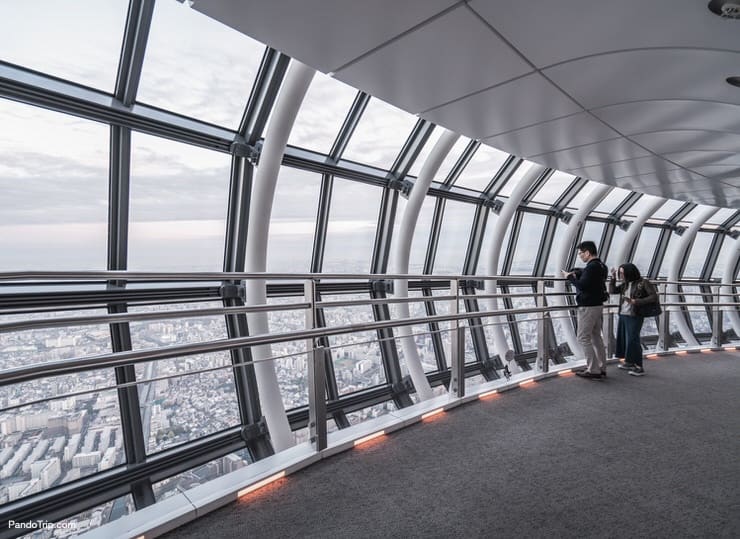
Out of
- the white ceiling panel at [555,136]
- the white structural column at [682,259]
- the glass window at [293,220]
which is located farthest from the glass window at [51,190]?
the white structural column at [682,259]

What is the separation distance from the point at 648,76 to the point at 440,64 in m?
1.50

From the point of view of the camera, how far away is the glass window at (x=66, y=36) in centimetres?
444

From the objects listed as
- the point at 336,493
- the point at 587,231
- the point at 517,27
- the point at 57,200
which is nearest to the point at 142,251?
the point at 57,200

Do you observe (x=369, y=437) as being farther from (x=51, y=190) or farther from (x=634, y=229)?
(x=634, y=229)

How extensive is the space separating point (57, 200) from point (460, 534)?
5456 millimetres

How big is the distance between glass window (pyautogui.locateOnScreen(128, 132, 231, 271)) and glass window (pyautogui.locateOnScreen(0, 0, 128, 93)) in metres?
0.88

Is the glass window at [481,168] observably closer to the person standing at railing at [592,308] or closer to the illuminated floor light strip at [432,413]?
the person standing at railing at [592,308]

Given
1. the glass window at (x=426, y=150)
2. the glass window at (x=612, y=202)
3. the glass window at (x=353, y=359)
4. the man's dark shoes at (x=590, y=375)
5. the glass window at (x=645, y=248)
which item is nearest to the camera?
the man's dark shoes at (x=590, y=375)

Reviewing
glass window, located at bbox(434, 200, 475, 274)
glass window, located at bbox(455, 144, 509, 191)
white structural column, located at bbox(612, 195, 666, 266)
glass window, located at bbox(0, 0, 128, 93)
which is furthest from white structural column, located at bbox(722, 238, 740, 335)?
glass window, located at bbox(0, 0, 128, 93)

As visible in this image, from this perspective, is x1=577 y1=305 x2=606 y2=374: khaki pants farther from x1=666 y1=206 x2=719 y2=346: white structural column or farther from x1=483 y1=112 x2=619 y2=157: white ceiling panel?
x1=666 y1=206 x2=719 y2=346: white structural column

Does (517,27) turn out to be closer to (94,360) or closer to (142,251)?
(94,360)

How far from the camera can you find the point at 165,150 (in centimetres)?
582

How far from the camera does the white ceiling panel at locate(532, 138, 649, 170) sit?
189 inches

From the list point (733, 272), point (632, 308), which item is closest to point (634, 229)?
point (733, 272)
